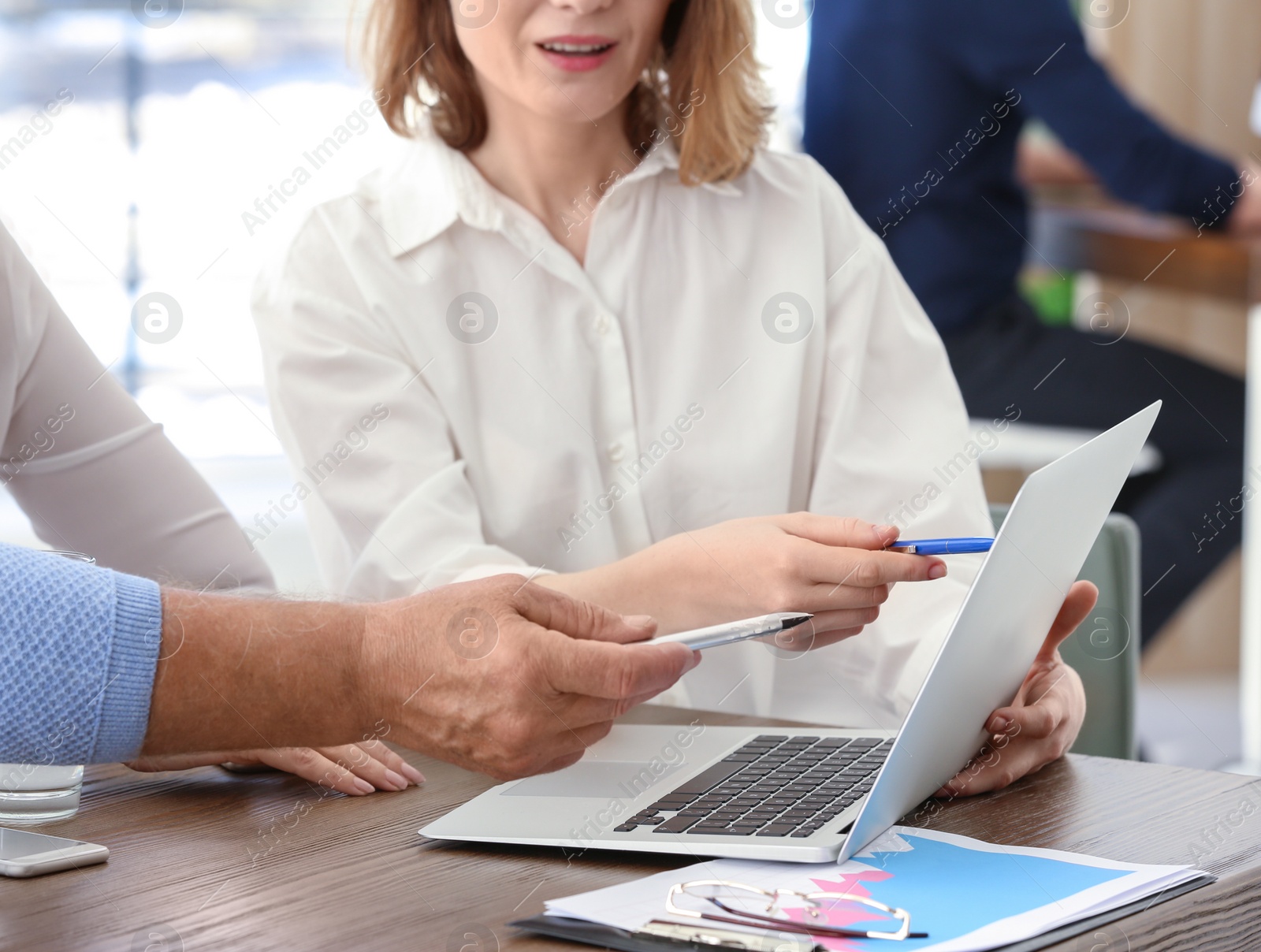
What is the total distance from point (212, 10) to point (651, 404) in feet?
9.59

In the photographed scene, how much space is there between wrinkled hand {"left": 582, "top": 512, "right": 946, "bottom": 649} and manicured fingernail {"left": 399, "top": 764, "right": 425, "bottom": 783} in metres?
0.26

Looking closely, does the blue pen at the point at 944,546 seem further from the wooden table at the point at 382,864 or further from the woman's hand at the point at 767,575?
the wooden table at the point at 382,864

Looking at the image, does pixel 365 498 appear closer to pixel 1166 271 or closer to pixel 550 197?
pixel 550 197

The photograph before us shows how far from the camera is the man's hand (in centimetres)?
65

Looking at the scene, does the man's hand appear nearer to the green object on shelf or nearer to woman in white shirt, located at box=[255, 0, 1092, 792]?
woman in white shirt, located at box=[255, 0, 1092, 792]

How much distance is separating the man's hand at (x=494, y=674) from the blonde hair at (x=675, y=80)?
31.1 inches

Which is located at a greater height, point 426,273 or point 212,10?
point 212,10

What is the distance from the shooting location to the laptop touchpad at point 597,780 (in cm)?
77

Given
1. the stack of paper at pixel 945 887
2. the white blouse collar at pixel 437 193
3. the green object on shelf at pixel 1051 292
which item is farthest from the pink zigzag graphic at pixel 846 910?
the green object on shelf at pixel 1051 292

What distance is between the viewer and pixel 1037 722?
81 cm

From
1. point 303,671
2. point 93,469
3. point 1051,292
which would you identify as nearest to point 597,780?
point 303,671

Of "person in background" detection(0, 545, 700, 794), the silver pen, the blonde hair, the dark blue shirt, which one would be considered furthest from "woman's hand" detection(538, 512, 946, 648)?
the dark blue shirt

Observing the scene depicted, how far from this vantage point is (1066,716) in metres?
0.86

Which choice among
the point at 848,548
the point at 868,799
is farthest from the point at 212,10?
the point at 868,799
